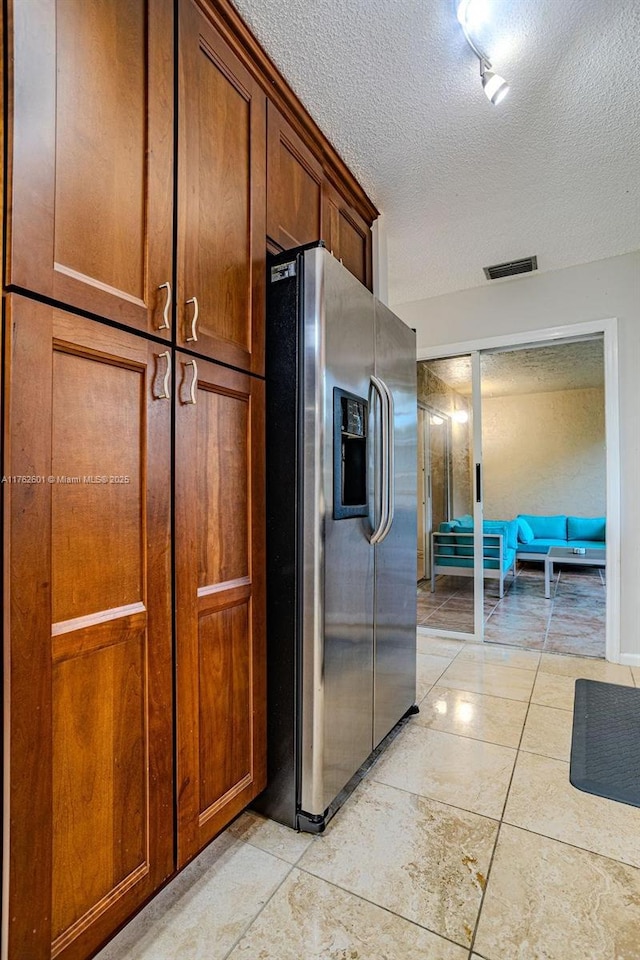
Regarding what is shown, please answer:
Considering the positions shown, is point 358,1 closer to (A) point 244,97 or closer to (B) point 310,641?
(A) point 244,97

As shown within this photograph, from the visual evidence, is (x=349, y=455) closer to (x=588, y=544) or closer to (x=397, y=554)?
(x=397, y=554)

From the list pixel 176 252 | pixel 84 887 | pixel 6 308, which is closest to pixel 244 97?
pixel 176 252

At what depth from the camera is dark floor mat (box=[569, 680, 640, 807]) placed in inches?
69.7

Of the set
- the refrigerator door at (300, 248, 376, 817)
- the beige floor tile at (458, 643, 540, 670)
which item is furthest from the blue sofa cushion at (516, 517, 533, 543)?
the refrigerator door at (300, 248, 376, 817)

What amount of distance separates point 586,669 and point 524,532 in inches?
104

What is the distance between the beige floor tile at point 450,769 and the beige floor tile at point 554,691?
586 millimetres

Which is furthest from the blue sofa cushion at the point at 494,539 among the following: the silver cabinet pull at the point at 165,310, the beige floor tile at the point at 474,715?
the silver cabinet pull at the point at 165,310

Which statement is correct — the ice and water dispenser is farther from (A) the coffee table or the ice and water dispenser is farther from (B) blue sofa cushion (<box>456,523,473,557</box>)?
(A) the coffee table

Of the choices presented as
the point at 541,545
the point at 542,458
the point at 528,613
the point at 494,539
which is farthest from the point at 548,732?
the point at 542,458

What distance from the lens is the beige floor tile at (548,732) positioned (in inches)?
79.7

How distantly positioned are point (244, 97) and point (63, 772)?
190cm

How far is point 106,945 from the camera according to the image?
1127mm

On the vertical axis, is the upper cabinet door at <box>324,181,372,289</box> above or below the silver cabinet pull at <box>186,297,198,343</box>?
above

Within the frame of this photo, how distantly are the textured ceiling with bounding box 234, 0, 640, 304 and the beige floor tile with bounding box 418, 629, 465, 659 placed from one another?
260 centimetres
